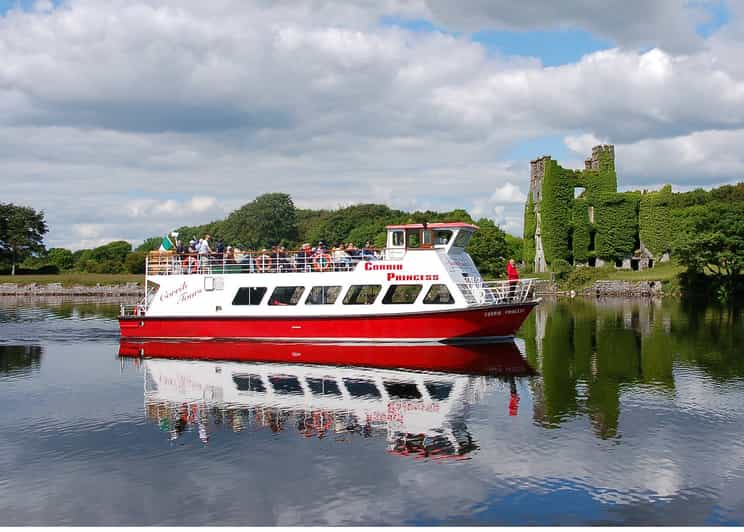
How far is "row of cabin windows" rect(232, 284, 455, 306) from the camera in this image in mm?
27312

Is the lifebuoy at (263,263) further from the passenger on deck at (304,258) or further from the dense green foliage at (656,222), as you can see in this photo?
the dense green foliage at (656,222)

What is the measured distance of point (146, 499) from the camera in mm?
11391

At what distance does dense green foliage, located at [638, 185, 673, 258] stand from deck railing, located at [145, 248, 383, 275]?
193ft

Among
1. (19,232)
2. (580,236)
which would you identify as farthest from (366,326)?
(19,232)

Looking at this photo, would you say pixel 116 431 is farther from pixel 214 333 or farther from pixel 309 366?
pixel 214 333

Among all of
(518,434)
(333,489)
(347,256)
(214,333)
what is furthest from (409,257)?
(333,489)

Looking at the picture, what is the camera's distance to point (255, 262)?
30.0 metres

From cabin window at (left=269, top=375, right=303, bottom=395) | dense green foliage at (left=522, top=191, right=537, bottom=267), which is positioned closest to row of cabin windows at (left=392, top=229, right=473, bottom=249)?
cabin window at (left=269, top=375, right=303, bottom=395)

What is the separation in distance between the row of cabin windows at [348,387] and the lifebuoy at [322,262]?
8222mm

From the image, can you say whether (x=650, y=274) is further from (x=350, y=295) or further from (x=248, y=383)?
(x=248, y=383)

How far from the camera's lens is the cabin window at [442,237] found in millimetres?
27812

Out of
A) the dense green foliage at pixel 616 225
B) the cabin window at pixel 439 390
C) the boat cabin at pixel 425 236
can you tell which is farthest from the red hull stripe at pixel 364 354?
the dense green foliage at pixel 616 225

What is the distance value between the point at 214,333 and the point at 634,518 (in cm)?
2259

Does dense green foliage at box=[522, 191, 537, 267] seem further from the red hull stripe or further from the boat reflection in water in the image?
the boat reflection in water
